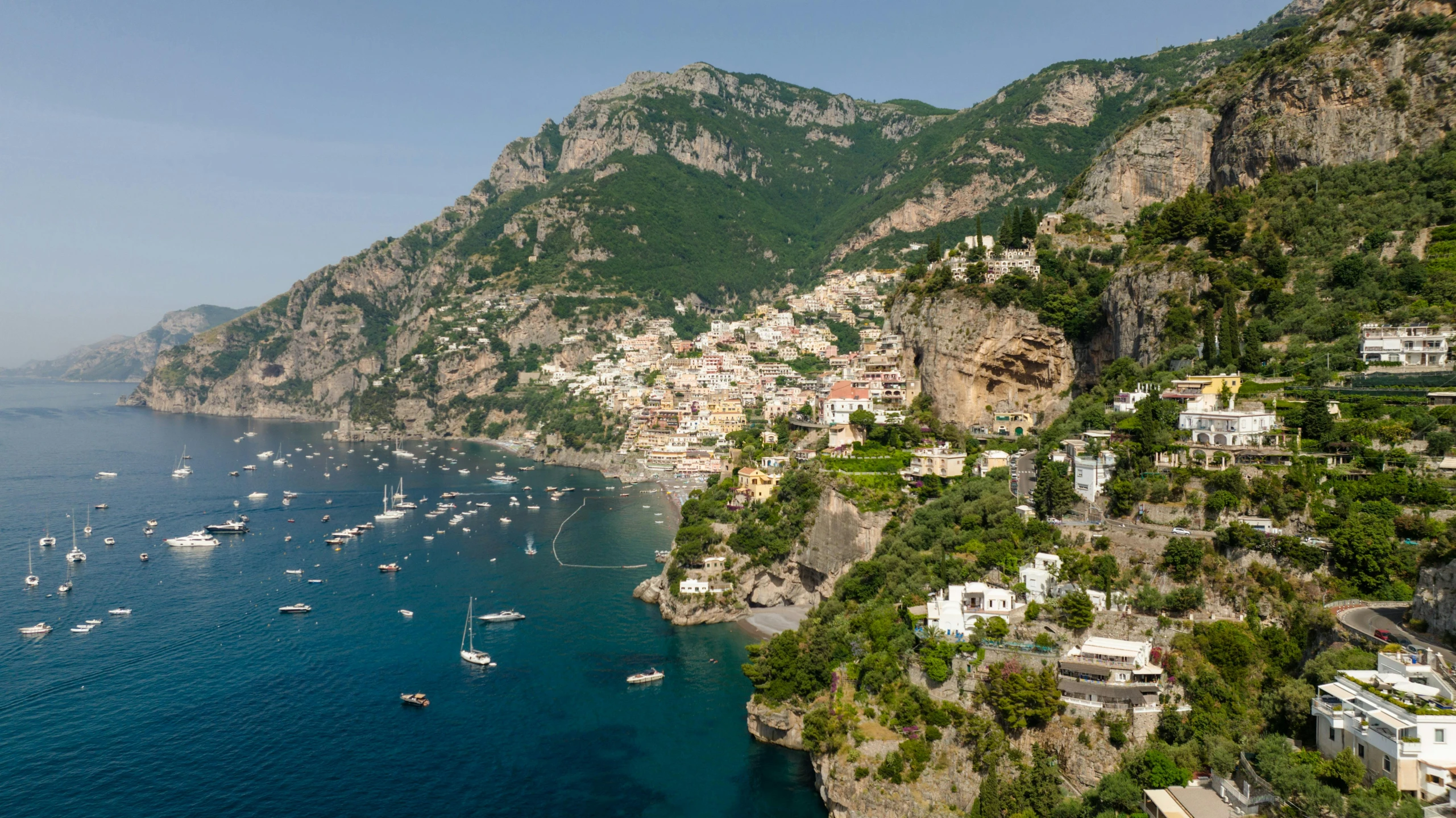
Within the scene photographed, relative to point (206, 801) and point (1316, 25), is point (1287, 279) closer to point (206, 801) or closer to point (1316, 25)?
point (1316, 25)

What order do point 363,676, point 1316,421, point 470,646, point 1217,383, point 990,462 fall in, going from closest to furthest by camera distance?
point 1316,421 < point 1217,383 < point 363,676 < point 990,462 < point 470,646

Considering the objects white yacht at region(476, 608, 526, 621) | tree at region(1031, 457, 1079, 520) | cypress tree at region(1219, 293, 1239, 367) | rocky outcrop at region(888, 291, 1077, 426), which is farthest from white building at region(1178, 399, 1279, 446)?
white yacht at region(476, 608, 526, 621)

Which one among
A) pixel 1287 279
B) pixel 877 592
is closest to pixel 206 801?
pixel 877 592

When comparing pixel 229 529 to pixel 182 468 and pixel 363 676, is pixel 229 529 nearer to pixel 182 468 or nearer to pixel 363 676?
pixel 182 468

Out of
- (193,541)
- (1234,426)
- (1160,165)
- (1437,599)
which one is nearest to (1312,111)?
(1160,165)

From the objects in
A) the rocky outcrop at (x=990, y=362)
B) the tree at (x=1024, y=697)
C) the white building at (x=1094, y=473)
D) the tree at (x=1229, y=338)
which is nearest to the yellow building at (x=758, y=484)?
the rocky outcrop at (x=990, y=362)

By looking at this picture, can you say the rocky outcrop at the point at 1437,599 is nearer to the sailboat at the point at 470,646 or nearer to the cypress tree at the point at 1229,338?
the cypress tree at the point at 1229,338
